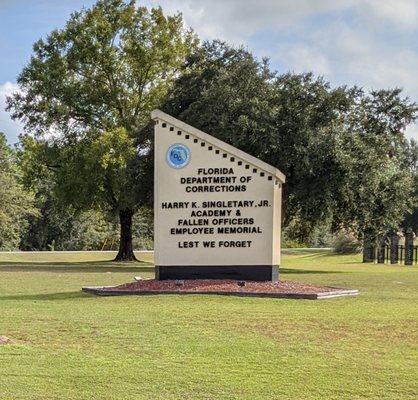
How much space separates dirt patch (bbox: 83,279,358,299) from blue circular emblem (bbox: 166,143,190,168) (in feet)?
10.5

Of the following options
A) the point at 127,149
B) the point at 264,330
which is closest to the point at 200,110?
the point at 127,149

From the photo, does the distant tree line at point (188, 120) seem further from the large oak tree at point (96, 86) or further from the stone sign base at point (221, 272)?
the stone sign base at point (221, 272)

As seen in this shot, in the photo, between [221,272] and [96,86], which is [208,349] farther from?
[96,86]

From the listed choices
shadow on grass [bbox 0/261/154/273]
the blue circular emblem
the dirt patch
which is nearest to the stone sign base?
the dirt patch

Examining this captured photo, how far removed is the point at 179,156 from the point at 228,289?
13.9 feet

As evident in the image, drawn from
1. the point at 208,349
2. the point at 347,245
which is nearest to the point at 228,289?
the point at 208,349

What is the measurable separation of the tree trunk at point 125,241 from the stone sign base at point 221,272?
67.8ft

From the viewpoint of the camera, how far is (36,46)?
121ft

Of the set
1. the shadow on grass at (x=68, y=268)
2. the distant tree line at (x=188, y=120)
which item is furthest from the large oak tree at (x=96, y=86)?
the shadow on grass at (x=68, y=268)

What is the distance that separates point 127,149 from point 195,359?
26.7 meters

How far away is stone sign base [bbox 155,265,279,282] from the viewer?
17.7m

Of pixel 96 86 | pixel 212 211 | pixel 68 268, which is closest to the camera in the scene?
pixel 212 211

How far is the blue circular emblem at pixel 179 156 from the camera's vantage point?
60.2ft

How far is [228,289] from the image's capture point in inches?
631
